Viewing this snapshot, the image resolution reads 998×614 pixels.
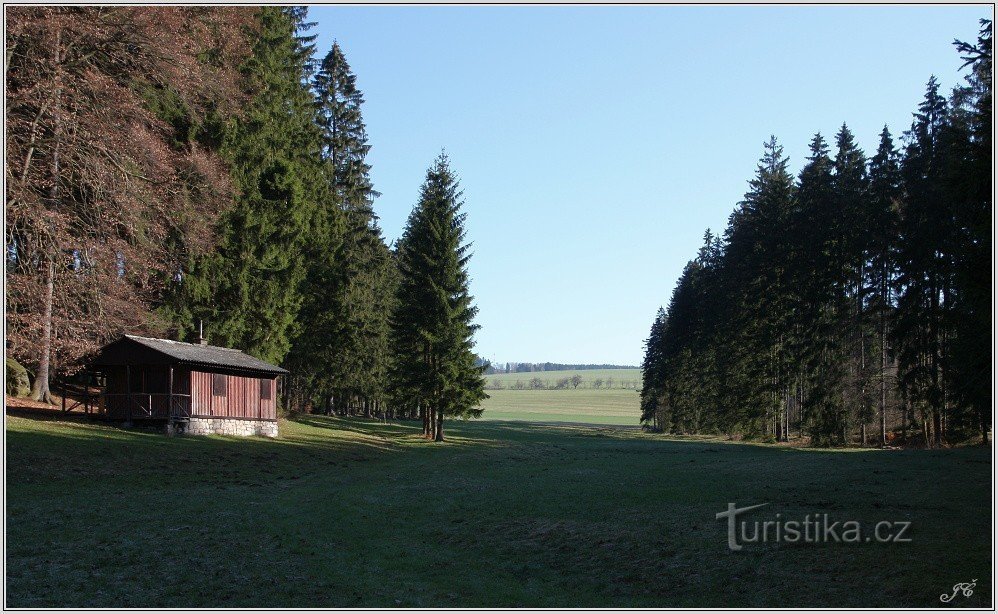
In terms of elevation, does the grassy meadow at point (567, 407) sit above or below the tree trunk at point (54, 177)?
below

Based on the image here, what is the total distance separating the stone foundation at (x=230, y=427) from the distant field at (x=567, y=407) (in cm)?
6739

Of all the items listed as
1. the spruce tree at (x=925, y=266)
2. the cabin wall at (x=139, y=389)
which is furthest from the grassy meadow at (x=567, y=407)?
the cabin wall at (x=139, y=389)

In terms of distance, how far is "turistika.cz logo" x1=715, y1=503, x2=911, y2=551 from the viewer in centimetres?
1222

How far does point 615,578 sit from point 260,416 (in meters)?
30.1

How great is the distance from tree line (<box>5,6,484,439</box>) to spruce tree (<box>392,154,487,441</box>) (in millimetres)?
124

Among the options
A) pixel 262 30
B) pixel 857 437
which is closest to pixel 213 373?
pixel 262 30

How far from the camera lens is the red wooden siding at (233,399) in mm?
34031

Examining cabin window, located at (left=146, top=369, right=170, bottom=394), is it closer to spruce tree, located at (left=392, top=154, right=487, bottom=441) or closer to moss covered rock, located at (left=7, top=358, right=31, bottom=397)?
moss covered rock, located at (left=7, top=358, right=31, bottom=397)

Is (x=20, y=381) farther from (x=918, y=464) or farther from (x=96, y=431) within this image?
(x=918, y=464)

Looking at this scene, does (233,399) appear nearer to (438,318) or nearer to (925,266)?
(438,318)

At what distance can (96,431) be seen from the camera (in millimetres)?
28688
